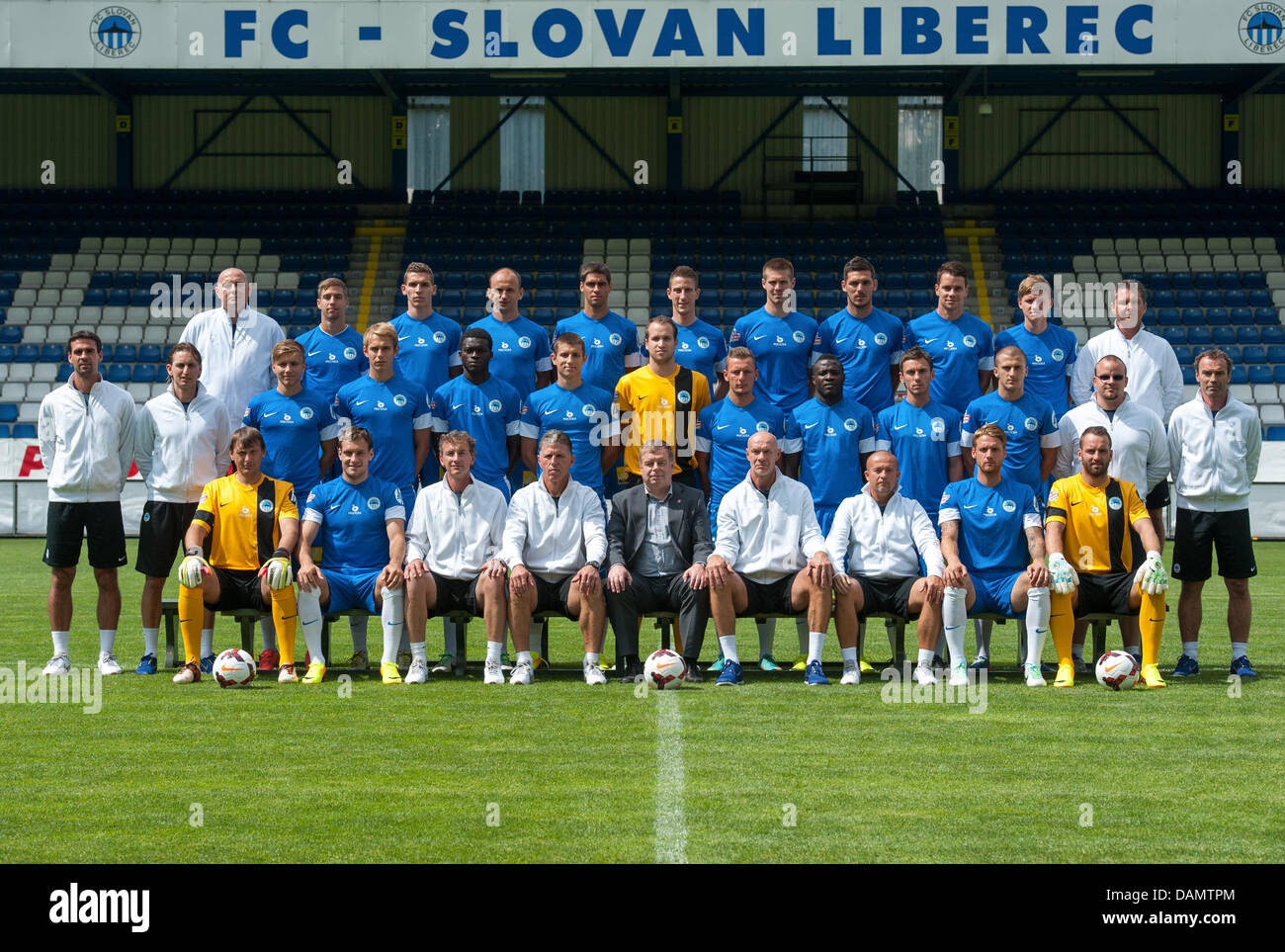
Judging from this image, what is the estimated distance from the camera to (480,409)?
912cm

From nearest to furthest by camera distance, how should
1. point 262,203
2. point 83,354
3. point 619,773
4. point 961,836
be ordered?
point 961,836 < point 619,773 < point 83,354 < point 262,203

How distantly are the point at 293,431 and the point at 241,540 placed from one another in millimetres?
781

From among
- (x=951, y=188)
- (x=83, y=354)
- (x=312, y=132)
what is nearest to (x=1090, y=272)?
(x=951, y=188)

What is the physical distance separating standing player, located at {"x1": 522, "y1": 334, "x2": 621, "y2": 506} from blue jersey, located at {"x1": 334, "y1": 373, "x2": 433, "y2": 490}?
2.07ft

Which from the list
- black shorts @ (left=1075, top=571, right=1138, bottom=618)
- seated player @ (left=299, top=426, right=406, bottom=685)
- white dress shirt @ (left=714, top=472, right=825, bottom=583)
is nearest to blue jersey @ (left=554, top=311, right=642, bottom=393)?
white dress shirt @ (left=714, top=472, right=825, bottom=583)

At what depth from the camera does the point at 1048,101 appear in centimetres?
2808

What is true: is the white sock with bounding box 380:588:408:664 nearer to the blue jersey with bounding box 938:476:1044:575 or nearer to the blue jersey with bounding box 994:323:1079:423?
the blue jersey with bounding box 938:476:1044:575

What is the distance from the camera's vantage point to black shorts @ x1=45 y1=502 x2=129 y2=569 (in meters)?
8.72

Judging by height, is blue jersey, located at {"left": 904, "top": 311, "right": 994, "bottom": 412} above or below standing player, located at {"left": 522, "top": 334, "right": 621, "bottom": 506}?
above

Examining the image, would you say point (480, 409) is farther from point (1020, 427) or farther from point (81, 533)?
point (1020, 427)

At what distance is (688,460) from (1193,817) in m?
4.44

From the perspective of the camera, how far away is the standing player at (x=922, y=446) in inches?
352

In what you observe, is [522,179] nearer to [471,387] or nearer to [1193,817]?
[471,387]

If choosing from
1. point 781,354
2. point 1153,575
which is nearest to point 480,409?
point 781,354
